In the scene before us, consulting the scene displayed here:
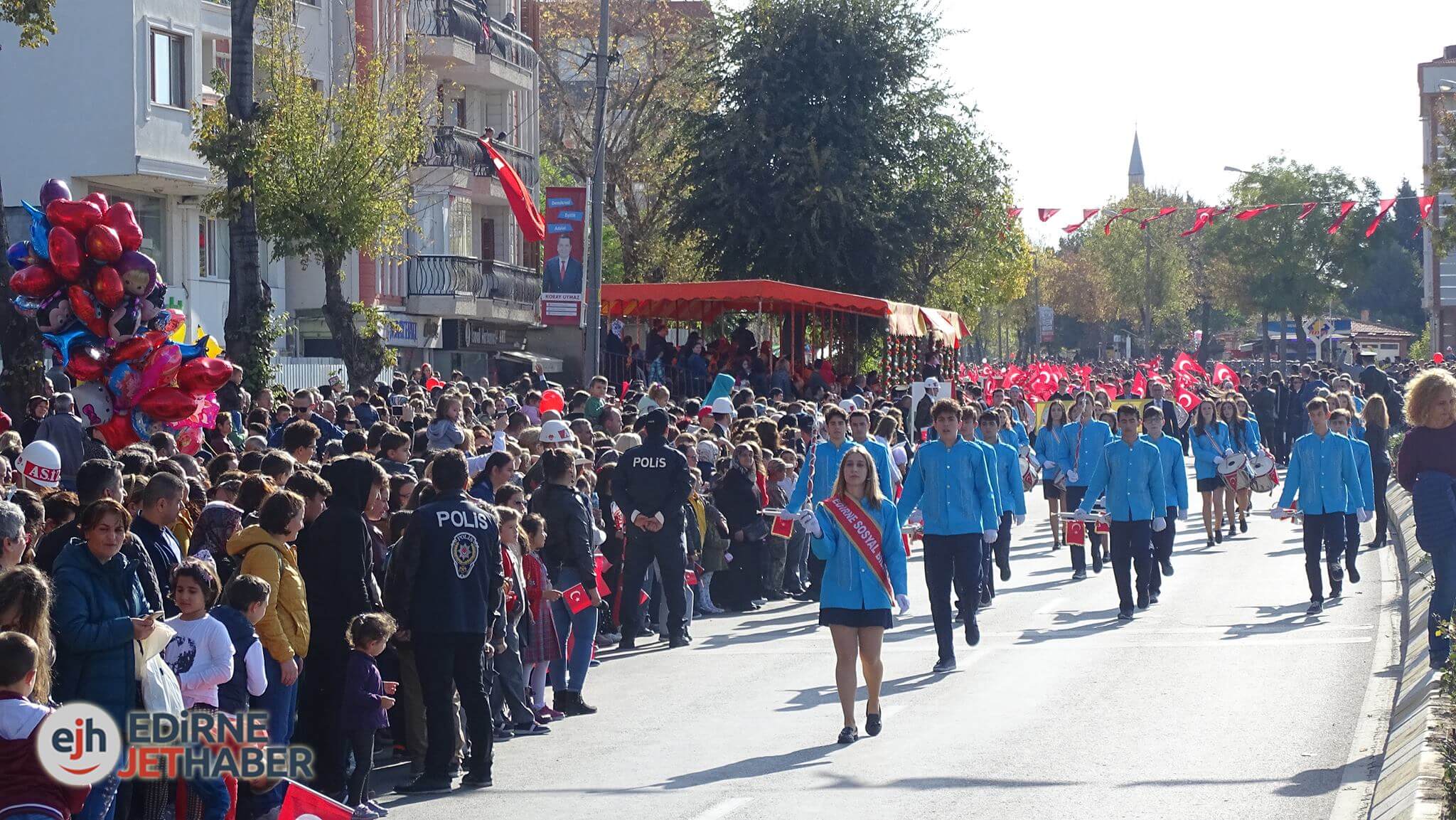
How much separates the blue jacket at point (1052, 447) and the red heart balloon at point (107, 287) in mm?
11165

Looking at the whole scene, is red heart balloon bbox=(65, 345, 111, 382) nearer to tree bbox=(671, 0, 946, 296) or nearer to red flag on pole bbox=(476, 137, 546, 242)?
red flag on pole bbox=(476, 137, 546, 242)

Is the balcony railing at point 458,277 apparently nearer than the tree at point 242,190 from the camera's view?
No

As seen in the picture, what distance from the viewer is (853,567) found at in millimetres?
10898

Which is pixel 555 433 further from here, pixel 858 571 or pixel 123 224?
pixel 858 571

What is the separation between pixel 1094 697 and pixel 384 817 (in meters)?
4.91

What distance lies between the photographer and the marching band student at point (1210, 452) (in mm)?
23297

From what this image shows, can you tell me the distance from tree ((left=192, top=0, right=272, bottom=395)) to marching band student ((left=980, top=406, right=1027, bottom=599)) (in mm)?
8036

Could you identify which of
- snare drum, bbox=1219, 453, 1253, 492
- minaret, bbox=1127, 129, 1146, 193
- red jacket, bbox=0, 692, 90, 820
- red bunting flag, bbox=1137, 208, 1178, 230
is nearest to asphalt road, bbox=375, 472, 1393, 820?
red jacket, bbox=0, 692, 90, 820

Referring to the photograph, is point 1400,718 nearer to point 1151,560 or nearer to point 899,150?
point 1151,560

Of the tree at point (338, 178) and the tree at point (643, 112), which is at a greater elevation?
the tree at point (643, 112)

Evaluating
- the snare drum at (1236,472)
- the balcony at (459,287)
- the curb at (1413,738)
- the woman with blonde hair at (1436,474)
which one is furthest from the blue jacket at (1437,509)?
the balcony at (459,287)

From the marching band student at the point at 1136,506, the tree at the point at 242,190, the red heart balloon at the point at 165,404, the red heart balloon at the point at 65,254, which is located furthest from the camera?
the tree at the point at 242,190

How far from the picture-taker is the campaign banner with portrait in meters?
24.7

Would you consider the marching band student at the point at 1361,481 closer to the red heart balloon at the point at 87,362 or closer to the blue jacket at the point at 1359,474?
the blue jacket at the point at 1359,474
